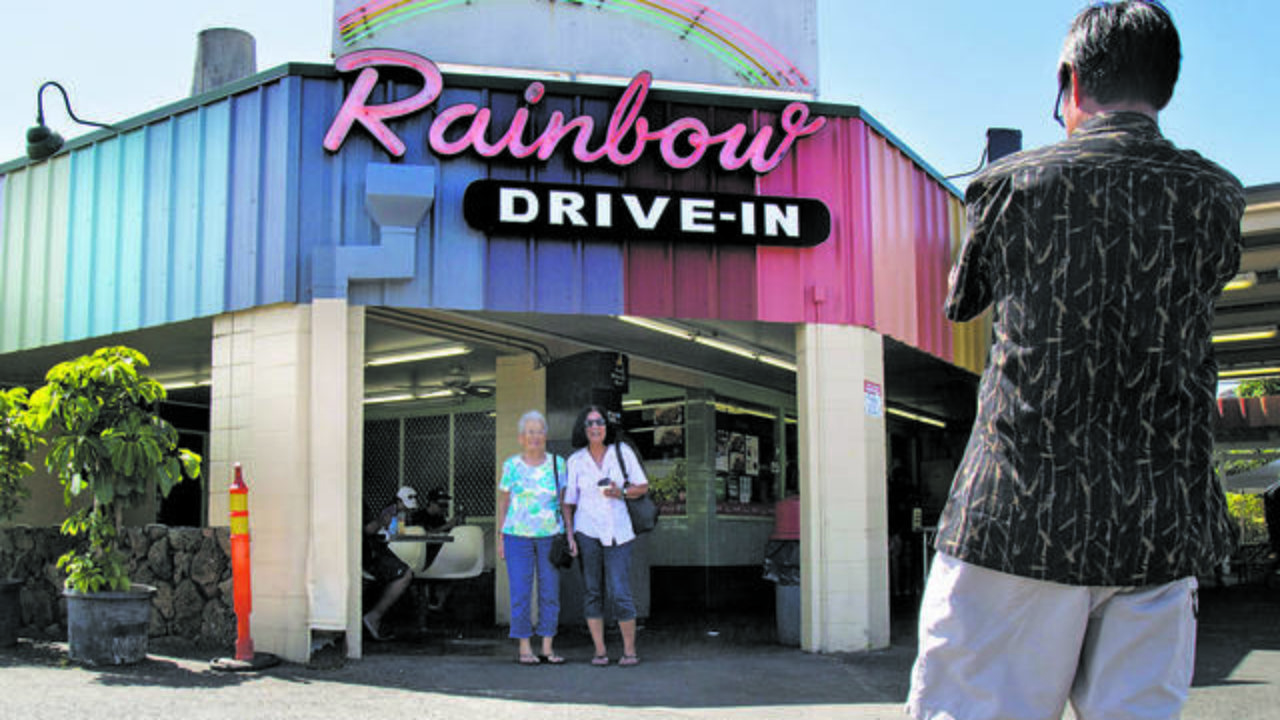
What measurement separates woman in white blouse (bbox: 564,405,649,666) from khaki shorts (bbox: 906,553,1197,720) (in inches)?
236

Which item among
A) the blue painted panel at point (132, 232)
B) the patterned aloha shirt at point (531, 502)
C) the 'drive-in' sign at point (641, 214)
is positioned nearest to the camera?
the patterned aloha shirt at point (531, 502)

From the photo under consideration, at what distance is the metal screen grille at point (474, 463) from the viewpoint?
621 inches

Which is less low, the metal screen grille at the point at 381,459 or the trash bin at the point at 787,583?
the metal screen grille at the point at 381,459

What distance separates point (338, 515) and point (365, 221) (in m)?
2.03

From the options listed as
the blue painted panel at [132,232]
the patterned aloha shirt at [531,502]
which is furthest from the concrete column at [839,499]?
the blue painted panel at [132,232]

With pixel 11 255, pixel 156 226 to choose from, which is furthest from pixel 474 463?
pixel 156 226

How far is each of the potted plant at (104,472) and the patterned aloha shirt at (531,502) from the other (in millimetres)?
2059

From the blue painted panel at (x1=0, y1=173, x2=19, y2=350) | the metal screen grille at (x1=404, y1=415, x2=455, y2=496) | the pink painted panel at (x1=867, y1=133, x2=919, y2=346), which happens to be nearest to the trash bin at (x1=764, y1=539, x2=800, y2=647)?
the pink painted panel at (x1=867, y1=133, x2=919, y2=346)

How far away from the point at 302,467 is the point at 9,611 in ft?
8.04

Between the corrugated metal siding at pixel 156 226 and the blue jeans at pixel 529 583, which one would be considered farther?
the corrugated metal siding at pixel 156 226

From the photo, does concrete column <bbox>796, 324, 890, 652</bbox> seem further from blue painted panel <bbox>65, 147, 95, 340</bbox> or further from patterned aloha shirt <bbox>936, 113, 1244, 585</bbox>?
patterned aloha shirt <bbox>936, 113, 1244, 585</bbox>

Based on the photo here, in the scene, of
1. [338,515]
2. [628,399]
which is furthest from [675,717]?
[628,399]

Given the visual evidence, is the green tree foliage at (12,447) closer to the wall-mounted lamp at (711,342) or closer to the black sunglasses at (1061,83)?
the wall-mounted lamp at (711,342)

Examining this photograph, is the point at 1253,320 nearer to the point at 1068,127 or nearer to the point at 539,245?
the point at 539,245
